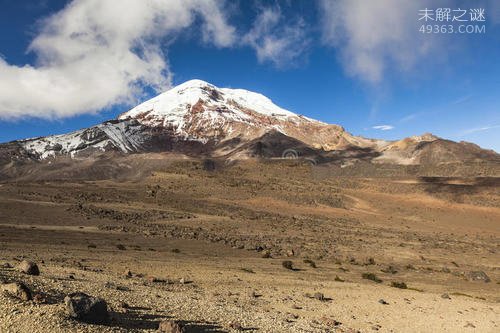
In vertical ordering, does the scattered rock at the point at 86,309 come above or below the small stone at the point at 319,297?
above

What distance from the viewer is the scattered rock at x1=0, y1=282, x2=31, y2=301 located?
29.8 feet

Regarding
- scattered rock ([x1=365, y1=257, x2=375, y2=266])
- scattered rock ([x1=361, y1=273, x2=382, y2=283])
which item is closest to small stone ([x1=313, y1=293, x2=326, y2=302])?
scattered rock ([x1=361, y1=273, x2=382, y2=283])

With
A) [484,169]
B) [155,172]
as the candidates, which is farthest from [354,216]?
[484,169]

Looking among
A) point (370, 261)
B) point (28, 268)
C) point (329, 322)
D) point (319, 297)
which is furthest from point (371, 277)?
point (28, 268)

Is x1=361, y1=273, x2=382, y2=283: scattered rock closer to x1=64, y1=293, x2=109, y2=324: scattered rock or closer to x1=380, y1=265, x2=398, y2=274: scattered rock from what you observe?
x1=380, y1=265, x2=398, y2=274: scattered rock

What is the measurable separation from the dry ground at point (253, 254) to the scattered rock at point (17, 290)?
0.86 feet

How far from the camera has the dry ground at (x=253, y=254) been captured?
41.1 ft

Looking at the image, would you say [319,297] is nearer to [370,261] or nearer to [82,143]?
[370,261]

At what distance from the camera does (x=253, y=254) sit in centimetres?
3067

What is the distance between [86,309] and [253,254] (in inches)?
893

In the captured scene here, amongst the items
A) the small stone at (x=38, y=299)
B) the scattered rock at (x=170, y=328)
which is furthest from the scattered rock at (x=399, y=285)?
the small stone at (x=38, y=299)

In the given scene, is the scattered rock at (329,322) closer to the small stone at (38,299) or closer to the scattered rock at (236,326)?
the scattered rock at (236,326)

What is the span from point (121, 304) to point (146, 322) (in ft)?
5.14

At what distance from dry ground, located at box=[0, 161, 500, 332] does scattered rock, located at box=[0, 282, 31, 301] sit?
26 cm
